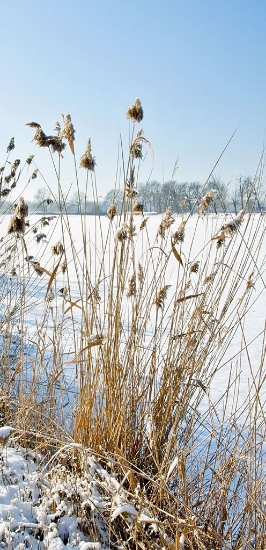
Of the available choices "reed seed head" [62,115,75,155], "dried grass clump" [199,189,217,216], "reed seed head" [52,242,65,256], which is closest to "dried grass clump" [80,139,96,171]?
"reed seed head" [62,115,75,155]

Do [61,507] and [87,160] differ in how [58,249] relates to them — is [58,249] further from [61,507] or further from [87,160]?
[61,507]

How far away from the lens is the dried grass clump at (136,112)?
161cm

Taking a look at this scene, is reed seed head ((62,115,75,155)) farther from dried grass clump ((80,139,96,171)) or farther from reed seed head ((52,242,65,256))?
reed seed head ((52,242,65,256))

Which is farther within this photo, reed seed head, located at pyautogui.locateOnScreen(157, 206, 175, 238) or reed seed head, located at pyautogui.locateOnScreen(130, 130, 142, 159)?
reed seed head, located at pyautogui.locateOnScreen(157, 206, 175, 238)

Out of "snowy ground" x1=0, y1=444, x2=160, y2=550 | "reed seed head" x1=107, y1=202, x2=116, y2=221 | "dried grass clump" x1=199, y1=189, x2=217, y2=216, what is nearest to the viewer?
"snowy ground" x1=0, y1=444, x2=160, y2=550

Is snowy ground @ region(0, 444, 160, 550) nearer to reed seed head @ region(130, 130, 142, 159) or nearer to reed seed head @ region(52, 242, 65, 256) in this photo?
reed seed head @ region(52, 242, 65, 256)

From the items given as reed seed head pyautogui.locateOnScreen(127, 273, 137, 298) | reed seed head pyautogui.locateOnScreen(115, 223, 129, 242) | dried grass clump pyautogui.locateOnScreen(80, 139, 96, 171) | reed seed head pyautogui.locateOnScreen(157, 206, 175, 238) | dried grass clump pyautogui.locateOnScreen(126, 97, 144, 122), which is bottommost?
reed seed head pyautogui.locateOnScreen(127, 273, 137, 298)

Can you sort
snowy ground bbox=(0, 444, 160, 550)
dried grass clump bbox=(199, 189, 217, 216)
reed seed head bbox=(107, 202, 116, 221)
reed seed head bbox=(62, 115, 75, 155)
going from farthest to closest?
reed seed head bbox=(107, 202, 116, 221) < dried grass clump bbox=(199, 189, 217, 216) < reed seed head bbox=(62, 115, 75, 155) < snowy ground bbox=(0, 444, 160, 550)

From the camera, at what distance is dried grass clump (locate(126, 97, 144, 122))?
63.6 inches

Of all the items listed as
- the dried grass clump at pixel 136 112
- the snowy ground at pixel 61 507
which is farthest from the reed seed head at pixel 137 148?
the snowy ground at pixel 61 507

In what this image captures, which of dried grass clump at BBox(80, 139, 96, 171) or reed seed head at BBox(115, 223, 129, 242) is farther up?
dried grass clump at BBox(80, 139, 96, 171)

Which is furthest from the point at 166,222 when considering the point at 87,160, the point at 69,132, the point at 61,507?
the point at 61,507

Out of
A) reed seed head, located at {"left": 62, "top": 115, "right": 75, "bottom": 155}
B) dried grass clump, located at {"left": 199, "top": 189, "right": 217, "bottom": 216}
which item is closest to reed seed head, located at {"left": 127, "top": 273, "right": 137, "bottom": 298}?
dried grass clump, located at {"left": 199, "top": 189, "right": 217, "bottom": 216}

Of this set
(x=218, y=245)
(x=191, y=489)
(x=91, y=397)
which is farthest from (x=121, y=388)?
(x=218, y=245)
